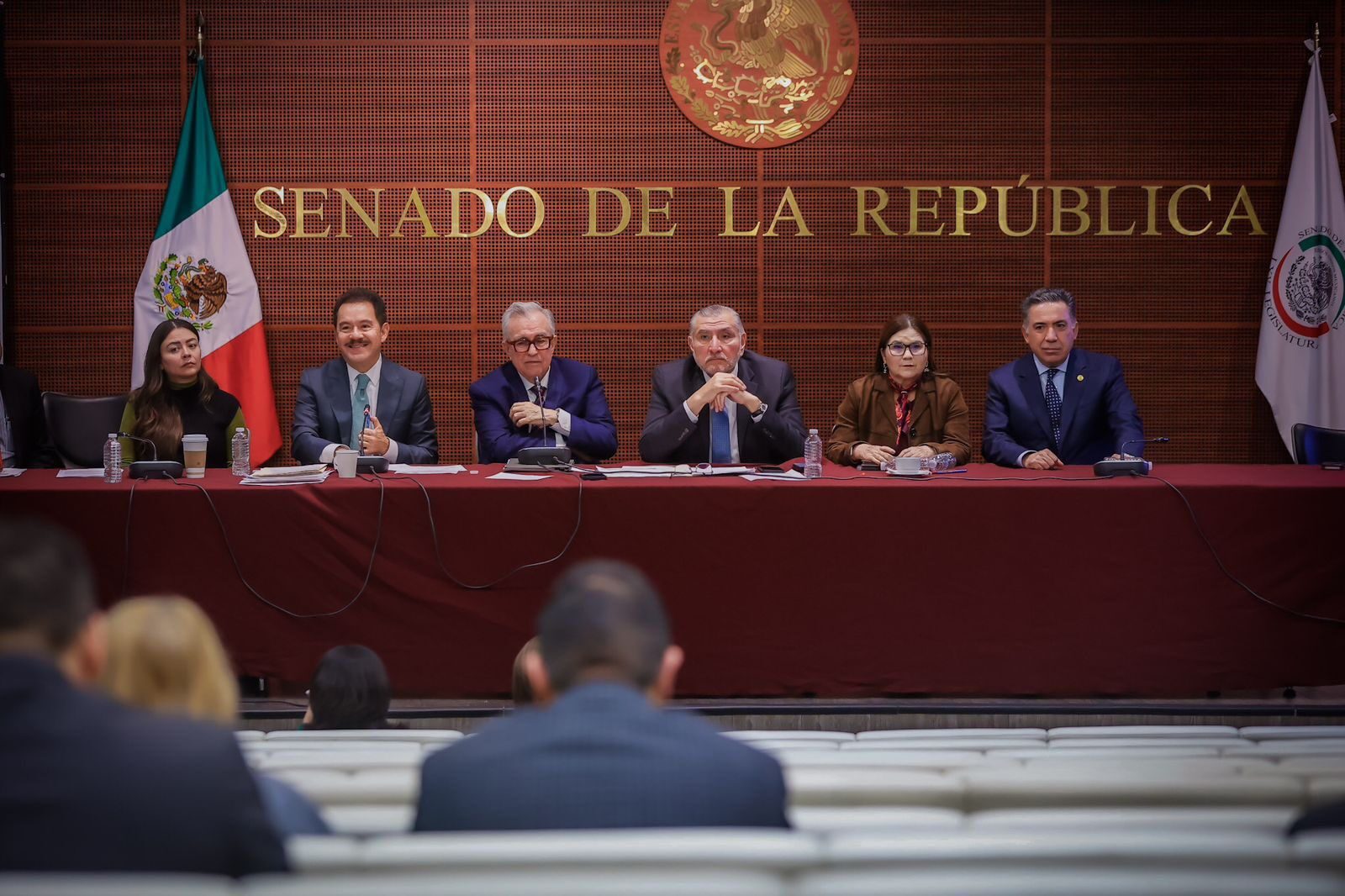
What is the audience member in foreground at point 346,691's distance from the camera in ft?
8.07

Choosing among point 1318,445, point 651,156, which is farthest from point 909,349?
point 651,156

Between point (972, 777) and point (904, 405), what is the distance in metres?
3.26

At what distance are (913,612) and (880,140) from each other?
305cm

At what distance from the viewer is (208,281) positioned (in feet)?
19.4

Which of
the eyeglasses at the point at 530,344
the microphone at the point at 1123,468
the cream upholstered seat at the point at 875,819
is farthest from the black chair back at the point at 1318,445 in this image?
the cream upholstered seat at the point at 875,819

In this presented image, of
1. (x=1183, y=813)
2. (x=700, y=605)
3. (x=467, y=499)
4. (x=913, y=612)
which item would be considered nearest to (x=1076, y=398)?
(x=913, y=612)

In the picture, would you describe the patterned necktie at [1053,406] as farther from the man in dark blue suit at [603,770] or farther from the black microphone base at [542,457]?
the man in dark blue suit at [603,770]

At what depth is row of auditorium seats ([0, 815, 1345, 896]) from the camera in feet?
3.12

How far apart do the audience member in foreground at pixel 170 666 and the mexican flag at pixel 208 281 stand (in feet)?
15.4

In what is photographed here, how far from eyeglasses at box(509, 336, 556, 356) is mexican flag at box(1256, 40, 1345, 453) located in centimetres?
355

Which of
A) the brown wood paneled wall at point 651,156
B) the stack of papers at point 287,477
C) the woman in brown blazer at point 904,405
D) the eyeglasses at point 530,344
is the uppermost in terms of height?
the brown wood paneled wall at point 651,156

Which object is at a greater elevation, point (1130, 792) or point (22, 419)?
point (22, 419)

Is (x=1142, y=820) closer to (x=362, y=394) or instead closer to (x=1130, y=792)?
(x=1130, y=792)

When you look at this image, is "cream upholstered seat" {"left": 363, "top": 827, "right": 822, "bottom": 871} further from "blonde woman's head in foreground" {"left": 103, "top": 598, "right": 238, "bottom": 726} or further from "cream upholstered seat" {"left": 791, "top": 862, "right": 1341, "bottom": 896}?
"blonde woman's head in foreground" {"left": 103, "top": 598, "right": 238, "bottom": 726}
